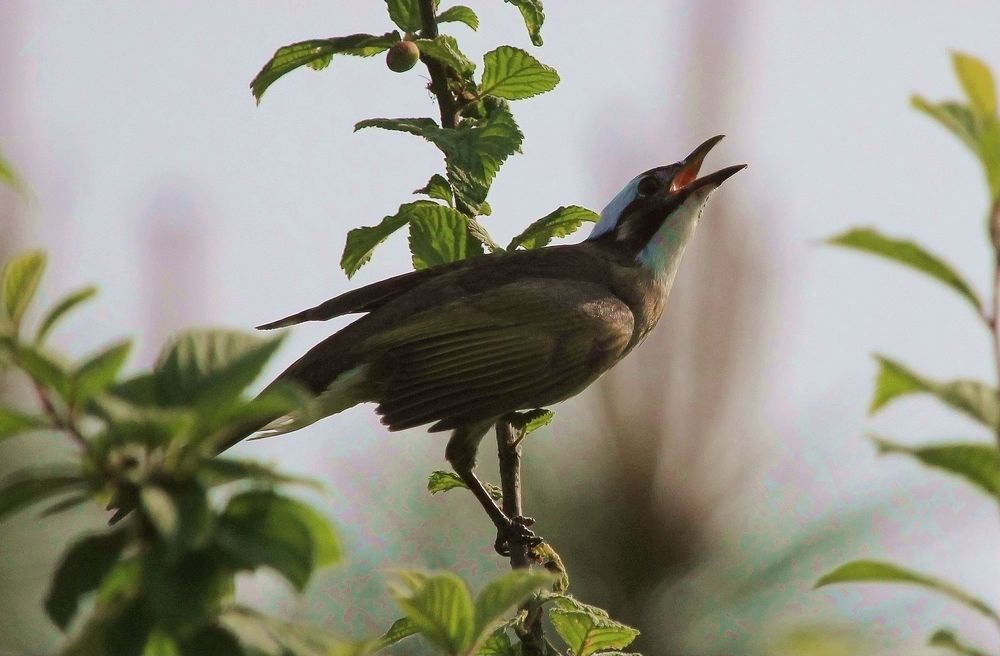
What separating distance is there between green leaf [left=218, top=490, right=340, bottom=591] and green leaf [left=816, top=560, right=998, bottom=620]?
1.90 feet

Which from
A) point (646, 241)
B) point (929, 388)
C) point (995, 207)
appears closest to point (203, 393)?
point (929, 388)

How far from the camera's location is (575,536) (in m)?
6.33

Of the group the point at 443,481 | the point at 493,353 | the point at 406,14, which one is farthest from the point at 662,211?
the point at 406,14

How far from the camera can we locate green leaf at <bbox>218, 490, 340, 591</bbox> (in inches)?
51.1

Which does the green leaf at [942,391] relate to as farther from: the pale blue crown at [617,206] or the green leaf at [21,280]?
the pale blue crown at [617,206]

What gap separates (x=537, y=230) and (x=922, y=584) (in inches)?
92.8

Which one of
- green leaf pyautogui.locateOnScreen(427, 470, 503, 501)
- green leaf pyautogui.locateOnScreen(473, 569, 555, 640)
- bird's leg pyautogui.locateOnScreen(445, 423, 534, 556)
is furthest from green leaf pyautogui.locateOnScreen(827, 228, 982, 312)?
bird's leg pyautogui.locateOnScreen(445, 423, 534, 556)

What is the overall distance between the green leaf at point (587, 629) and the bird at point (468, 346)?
138 centimetres

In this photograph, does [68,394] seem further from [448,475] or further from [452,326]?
[452,326]

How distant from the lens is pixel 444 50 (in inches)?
132

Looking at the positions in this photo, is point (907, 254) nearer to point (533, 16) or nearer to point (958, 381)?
point (958, 381)

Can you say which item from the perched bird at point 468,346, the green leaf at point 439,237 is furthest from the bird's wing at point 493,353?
the green leaf at point 439,237

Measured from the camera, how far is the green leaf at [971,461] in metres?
1.36

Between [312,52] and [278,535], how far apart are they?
2.29 metres
